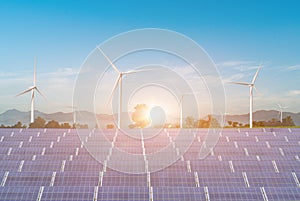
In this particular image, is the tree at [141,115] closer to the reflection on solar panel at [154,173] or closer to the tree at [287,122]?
the reflection on solar panel at [154,173]

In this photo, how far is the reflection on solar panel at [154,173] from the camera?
17672 mm

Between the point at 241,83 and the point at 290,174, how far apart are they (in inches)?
885

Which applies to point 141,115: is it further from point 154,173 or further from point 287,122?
point 287,122

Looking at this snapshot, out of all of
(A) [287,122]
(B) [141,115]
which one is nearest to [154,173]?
(B) [141,115]

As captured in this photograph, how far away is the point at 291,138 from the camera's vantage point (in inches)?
1179

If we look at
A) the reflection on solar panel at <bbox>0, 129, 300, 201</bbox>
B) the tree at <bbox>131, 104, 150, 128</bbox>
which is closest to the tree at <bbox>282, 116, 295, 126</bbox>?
the reflection on solar panel at <bbox>0, 129, 300, 201</bbox>

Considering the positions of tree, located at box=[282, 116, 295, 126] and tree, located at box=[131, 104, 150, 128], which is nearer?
tree, located at box=[131, 104, 150, 128]

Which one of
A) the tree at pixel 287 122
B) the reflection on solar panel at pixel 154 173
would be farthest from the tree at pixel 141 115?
the tree at pixel 287 122

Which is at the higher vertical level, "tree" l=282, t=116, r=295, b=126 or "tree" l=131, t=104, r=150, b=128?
"tree" l=282, t=116, r=295, b=126

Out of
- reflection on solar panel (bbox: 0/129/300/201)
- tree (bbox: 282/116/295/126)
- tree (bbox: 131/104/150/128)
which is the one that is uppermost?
tree (bbox: 282/116/295/126)

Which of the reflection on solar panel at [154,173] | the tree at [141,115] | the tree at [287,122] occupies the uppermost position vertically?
the tree at [287,122]

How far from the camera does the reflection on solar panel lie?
17.7m

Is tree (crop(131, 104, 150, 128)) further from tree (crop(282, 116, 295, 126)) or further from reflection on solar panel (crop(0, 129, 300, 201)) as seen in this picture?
tree (crop(282, 116, 295, 126))

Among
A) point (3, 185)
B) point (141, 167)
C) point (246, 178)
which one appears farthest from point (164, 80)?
point (3, 185)
